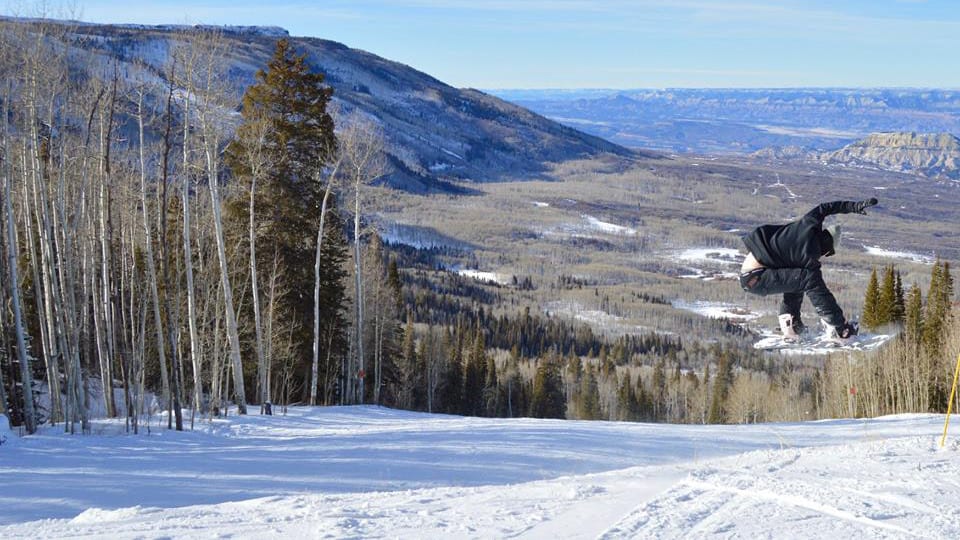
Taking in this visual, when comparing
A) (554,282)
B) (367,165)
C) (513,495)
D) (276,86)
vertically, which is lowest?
(554,282)

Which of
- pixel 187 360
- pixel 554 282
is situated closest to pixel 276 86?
pixel 187 360

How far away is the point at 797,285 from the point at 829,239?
0.59 metres

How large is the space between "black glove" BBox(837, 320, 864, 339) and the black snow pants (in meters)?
0.07

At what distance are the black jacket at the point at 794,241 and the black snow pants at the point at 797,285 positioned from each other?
0.09m

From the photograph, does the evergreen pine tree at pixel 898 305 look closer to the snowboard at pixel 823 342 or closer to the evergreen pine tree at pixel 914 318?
the evergreen pine tree at pixel 914 318

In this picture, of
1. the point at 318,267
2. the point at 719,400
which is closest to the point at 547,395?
the point at 719,400

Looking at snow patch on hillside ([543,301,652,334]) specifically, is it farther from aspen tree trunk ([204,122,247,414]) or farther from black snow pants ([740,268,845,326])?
black snow pants ([740,268,845,326])

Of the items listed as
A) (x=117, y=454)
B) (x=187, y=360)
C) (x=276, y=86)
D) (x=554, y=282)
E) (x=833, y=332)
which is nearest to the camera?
(x=833, y=332)

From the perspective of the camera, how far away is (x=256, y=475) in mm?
12617

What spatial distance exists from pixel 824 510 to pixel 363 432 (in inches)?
433

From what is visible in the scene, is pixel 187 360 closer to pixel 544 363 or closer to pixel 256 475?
pixel 256 475

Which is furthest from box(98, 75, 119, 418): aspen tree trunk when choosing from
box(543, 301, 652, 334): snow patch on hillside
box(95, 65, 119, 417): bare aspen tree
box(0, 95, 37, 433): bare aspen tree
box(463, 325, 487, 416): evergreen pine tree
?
box(543, 301, 652, 334): snow patch on hillside

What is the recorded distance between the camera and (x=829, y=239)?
27.5 ft

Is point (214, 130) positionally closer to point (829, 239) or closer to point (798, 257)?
point (798, 257)
